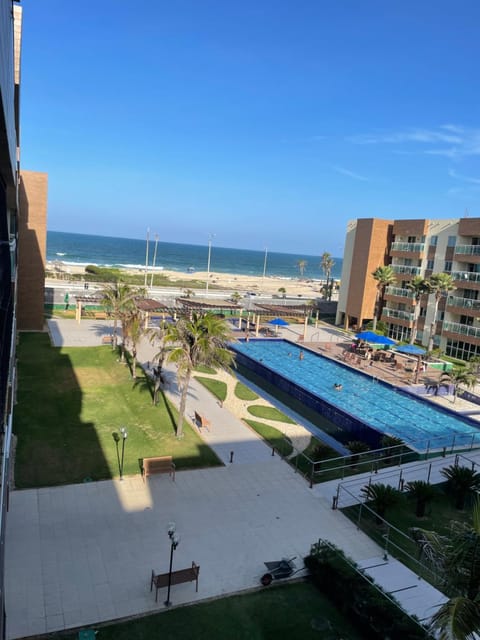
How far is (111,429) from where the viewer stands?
2000cm

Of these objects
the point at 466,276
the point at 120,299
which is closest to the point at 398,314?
the point at 466,276

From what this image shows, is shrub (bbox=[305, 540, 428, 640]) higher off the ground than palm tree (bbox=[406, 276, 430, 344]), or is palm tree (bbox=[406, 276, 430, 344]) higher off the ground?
palm tree (bbox=[406, 276, 430, 344])

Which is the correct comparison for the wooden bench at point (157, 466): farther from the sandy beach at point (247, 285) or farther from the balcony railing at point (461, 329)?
the sandy beach at point (247, 285)

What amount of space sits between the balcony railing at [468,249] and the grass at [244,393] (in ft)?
81.5

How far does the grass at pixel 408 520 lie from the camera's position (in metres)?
13.4

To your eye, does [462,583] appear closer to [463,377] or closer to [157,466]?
[157,466]

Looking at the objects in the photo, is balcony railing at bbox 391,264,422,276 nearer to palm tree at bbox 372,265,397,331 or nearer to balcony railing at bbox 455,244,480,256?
palm tree at bbox 372,265,397,331

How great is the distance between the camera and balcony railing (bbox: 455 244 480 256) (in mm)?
40438

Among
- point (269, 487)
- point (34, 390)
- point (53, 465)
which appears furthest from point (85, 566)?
point (34, 390)

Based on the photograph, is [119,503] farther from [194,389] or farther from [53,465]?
[194,389]

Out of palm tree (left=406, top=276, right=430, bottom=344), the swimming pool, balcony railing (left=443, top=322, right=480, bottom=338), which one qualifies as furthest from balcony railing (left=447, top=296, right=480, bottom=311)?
the swimming pool

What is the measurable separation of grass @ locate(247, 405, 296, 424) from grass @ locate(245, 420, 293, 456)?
111cm

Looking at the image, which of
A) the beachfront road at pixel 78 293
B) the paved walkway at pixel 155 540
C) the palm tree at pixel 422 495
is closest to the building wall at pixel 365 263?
the beachfront road at pixel 78 293

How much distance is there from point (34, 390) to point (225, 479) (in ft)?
39.1
